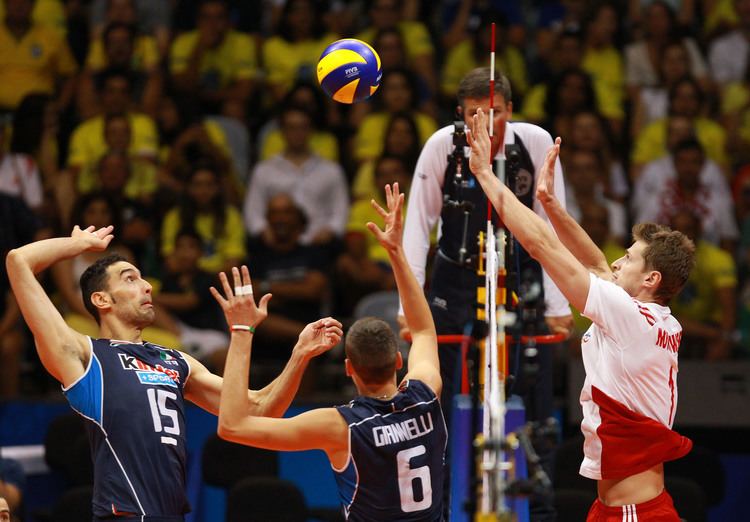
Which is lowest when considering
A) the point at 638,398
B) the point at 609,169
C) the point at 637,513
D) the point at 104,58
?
the point at 637,513

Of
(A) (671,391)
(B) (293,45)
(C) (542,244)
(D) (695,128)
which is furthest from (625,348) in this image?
(B) (293,45)


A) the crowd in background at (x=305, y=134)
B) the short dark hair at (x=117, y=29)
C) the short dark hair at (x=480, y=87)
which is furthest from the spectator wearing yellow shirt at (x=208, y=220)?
the short dark hair at (x=480, y=87)

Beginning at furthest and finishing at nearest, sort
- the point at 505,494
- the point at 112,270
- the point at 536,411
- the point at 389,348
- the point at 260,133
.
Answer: the point at 260,133
the point at 536,411
the point at 112,270
the point at 389,348
the point at 505,494

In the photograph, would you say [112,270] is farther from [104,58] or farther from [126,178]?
[104,58]

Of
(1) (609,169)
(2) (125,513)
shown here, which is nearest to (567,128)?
(1) (609,169)

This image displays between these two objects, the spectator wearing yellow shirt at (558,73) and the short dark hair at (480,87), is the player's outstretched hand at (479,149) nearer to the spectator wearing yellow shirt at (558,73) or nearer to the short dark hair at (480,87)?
the short dark hair at (480,87)

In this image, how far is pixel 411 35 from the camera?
14.0 m

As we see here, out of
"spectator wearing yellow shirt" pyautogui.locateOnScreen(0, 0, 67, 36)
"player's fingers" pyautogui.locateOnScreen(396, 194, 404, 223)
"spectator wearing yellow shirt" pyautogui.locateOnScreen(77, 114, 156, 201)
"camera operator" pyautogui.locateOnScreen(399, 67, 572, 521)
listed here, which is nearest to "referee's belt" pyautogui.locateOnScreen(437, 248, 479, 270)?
"camera operator" pyautogui.locateOnScreen(399, 67, 572, 521)

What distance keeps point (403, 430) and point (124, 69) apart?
8.22 m

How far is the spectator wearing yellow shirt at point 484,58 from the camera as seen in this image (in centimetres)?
1363

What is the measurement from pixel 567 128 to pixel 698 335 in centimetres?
278

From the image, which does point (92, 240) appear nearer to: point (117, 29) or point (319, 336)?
point (319, 336)

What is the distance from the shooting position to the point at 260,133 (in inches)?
538

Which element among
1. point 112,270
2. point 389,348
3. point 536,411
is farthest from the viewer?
point 536,411
